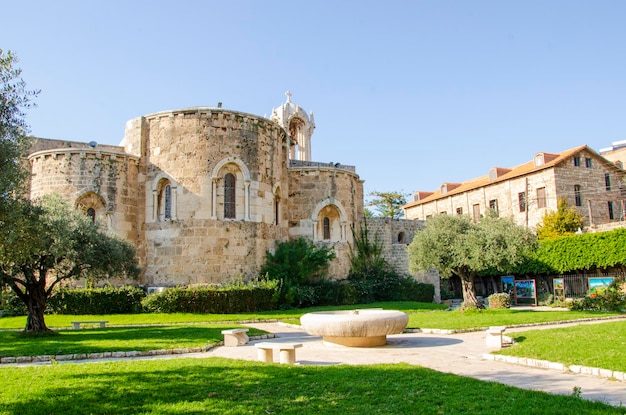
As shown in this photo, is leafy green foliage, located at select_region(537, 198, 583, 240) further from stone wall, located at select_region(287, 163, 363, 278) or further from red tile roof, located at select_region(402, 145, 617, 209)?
stone wall, located at select_region(287, 163, 363, 278)

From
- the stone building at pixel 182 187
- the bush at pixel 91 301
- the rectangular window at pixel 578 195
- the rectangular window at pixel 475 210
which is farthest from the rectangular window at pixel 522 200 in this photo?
the bush at pixel 91 301

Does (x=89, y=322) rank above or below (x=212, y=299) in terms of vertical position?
below

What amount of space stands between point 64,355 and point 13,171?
441cm

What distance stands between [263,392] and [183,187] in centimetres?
1929

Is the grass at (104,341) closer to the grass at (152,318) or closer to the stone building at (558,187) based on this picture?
the grass at (152,318)

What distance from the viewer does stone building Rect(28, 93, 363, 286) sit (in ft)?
83.0

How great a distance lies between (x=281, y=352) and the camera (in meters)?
10.8

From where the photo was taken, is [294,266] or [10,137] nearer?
[10,137]

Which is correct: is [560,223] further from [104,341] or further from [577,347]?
[104,341]

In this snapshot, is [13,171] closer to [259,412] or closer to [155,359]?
[155,359]

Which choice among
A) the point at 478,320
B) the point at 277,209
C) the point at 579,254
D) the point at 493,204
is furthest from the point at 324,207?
the point at 493,204

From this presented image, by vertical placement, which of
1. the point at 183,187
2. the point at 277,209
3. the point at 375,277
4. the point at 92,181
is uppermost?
the point at 92,181

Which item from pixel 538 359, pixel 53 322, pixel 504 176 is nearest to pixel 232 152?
pixel 53 322

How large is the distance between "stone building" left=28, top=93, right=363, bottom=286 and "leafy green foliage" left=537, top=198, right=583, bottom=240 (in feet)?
74.2
